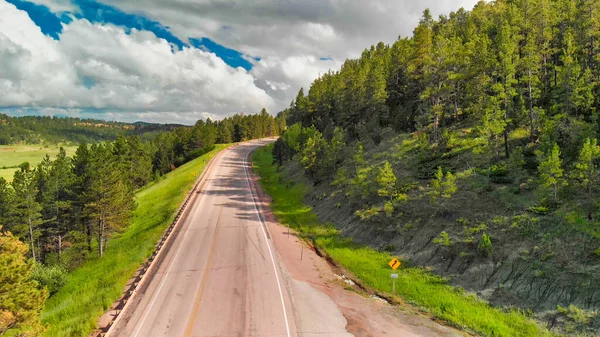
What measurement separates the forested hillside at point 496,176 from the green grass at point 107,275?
1820 centimetres

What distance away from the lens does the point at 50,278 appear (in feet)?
98.3

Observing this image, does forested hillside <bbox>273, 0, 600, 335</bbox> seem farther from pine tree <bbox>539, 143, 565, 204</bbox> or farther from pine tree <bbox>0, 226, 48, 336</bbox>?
pine tree <bbox>0, 226, 48, 336</bbox>

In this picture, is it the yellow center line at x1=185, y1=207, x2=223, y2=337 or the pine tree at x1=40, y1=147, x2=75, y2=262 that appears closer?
the yellow center line at x1=185, y1=207, x2=223, y2=337

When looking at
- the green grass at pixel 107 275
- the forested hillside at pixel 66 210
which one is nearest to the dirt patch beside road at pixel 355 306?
the green grass at pixel 107 275

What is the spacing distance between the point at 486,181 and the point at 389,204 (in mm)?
7702

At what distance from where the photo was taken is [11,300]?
616 inches

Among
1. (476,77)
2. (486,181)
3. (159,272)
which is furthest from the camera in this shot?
(476,77)

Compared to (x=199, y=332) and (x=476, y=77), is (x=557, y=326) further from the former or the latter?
(x=476, y=77)

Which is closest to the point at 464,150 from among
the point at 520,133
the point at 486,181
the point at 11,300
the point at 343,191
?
the point at 520,133

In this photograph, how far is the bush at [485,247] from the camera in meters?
20.5

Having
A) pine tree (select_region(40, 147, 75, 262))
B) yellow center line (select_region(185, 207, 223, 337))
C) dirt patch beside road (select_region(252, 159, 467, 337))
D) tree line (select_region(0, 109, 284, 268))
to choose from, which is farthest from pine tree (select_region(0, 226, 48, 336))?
pine tree (select_region(40, 147, 75, 262))

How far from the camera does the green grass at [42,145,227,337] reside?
18422mm

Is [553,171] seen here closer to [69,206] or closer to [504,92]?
[504,92]

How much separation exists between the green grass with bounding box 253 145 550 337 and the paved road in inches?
181
